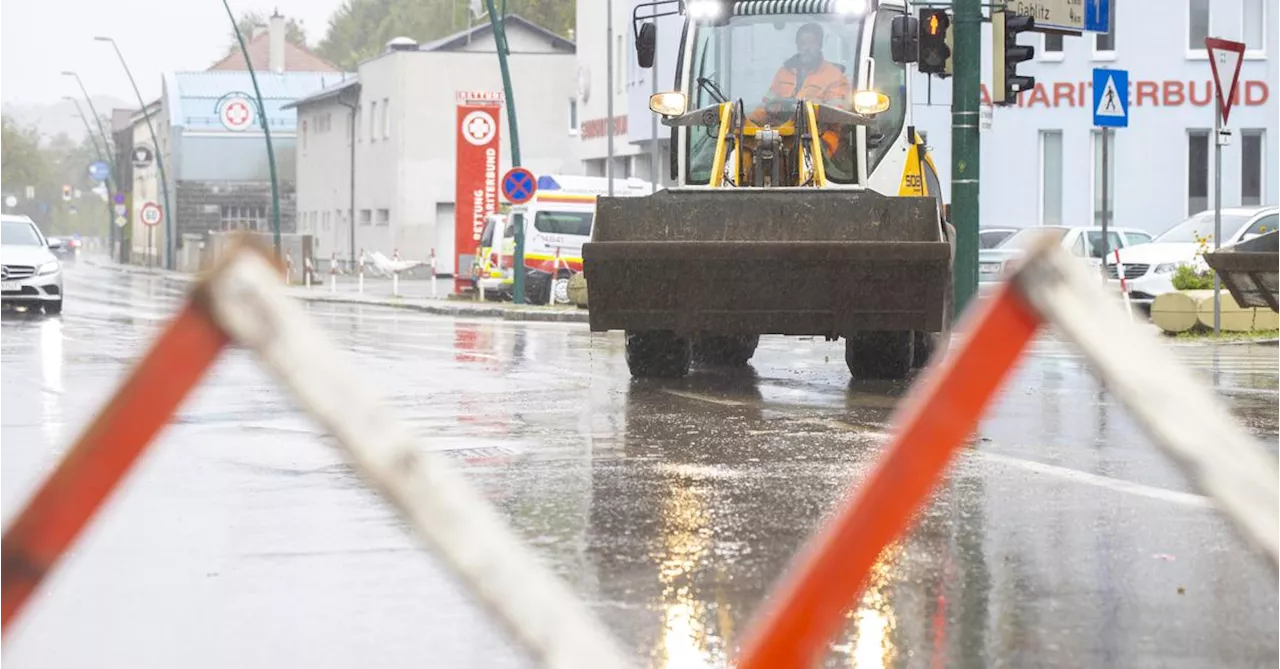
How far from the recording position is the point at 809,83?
1720cm

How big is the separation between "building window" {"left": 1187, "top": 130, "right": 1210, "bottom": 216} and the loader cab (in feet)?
101

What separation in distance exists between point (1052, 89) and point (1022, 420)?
3568 cm

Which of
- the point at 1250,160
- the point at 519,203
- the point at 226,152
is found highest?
the point at 226,152

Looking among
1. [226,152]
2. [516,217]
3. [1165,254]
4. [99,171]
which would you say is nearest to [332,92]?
[226,152]

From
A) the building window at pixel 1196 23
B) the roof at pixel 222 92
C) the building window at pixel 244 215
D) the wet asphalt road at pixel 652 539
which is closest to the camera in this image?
the wet asphalt road at pixel 652 539

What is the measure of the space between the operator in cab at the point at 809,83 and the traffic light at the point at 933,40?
67 centimetres

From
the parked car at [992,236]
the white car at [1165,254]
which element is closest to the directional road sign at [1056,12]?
the white car at [1165,254]

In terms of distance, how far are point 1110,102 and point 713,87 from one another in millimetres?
5636

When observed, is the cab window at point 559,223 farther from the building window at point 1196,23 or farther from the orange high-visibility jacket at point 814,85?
the orange high-visibility jacket at point 814,85

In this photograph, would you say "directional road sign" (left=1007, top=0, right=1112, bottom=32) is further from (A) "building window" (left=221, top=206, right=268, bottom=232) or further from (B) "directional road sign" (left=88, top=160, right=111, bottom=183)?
(B) "directional road sign" (left=88, top=160, right=111, bottom=183)

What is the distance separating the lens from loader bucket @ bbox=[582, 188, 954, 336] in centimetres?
1455

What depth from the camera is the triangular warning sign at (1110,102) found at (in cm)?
2111

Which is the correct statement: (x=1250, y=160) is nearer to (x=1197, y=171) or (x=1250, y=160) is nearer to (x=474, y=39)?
(x=1197, y=171)

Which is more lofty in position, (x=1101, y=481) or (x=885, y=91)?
(x=885, y=91)
